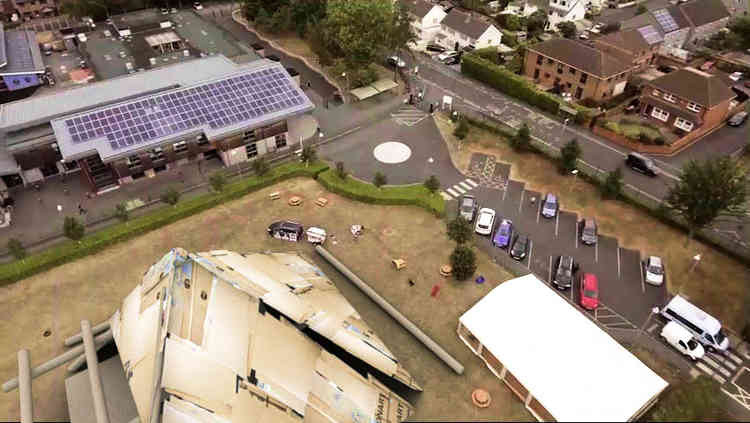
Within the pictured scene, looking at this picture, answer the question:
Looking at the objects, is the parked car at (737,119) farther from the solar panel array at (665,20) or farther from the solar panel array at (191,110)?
the solar panel array at (191,110)

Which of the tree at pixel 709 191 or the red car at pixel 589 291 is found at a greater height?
the tree at pixel 709 191

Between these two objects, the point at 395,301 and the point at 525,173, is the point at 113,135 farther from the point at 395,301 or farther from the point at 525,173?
the point at 525,173

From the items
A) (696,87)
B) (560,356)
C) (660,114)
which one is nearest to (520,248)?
(560,356)

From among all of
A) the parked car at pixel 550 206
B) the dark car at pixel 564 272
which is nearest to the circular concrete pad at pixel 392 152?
the parked car at pixel 550 206

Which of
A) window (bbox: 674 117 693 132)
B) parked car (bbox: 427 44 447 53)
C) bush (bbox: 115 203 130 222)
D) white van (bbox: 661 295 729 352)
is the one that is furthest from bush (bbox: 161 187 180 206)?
window (bbox: 674 117 693 132)

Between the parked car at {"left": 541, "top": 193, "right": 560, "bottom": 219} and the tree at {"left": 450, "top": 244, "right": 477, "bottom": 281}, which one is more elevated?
the tree at {"left": 450, "top": 244, "right": 477, "bottom": 281}

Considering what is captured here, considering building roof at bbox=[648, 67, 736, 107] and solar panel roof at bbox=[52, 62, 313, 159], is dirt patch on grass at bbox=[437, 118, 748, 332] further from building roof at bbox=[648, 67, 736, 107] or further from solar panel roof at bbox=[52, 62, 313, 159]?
solar panel roof at bbox=[52, 62, 313, 159]

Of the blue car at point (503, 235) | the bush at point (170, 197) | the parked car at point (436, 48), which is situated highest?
the parked car at point (436, 48)
